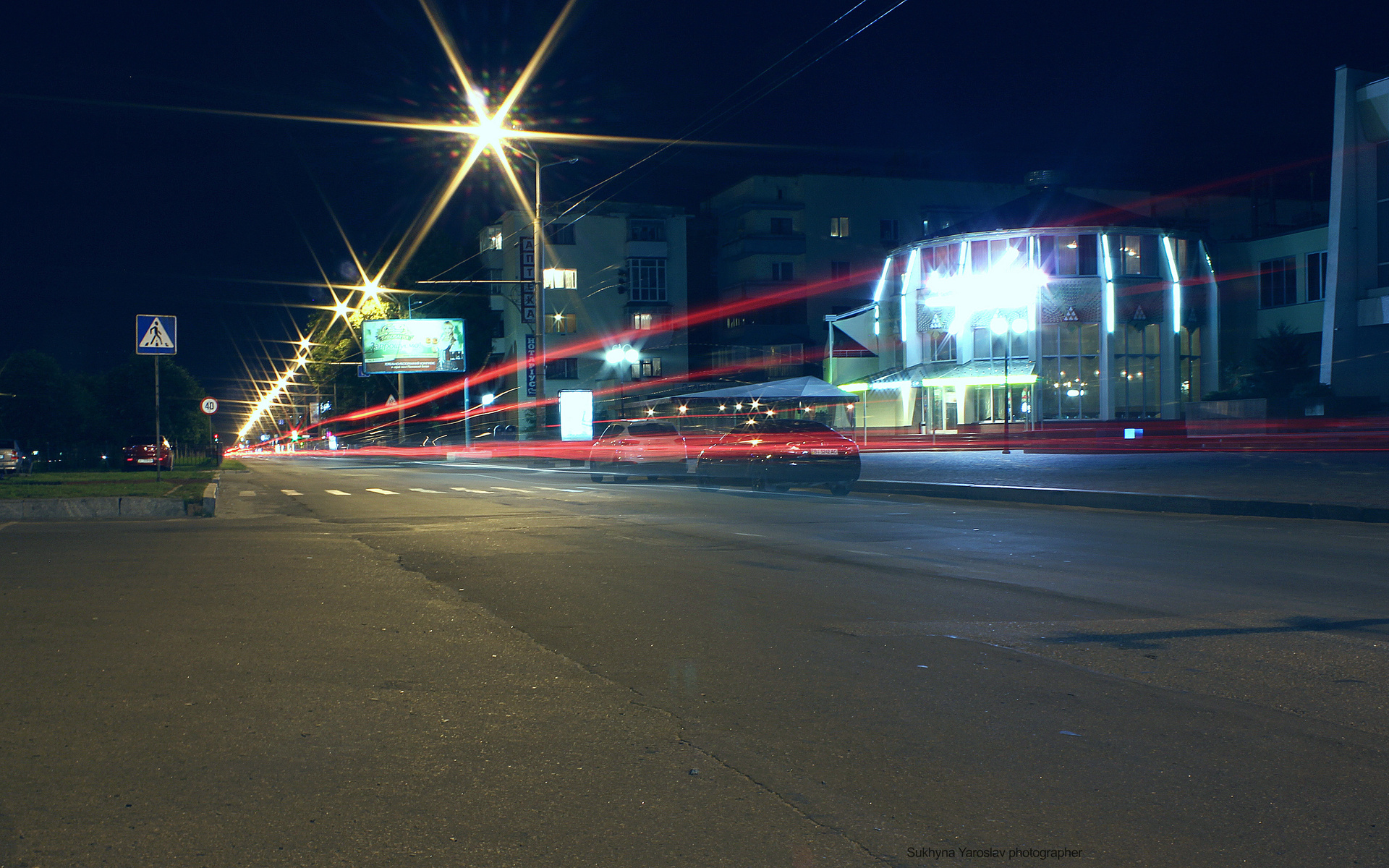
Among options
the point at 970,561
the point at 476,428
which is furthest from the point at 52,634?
the point at 476,428

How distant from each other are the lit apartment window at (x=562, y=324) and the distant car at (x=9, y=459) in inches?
1302

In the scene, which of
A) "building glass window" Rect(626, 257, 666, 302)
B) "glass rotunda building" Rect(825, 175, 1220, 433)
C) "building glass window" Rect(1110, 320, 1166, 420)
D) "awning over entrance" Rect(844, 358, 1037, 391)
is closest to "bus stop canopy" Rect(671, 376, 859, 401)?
"awning over entrance" Rect(844, 358, 1037, 391)

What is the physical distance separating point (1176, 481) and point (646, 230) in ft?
191

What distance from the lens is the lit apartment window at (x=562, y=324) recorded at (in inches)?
2965

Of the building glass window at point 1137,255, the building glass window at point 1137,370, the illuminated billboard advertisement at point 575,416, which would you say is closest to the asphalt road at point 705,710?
the illuminated billboard advertisement at point 575,416

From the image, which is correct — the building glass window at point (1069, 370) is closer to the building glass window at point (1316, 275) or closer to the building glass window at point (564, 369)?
the building glass window at point (1316, 275)

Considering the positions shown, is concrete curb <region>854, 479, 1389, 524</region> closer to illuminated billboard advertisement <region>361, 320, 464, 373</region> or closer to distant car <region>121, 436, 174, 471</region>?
distant car <region>121, 436, 174, 471</region>

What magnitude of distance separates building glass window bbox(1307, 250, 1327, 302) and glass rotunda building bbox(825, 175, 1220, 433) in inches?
167

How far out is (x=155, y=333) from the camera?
814 inches

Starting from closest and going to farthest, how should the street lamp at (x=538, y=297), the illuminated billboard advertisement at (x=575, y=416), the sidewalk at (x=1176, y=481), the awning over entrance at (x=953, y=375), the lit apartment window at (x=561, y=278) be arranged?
the sidewalk at (x=1176, y=481)
the street lamp at (x=538, y=297)
the illuminated billboard advertisement at (x=575, y=416)
the awning over entrance at (x=953, y=375)
the lit apartment window at (x=561, y=278)

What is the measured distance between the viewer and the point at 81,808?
401 cm

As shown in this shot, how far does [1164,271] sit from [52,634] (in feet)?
180

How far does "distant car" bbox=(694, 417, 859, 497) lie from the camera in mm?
21766

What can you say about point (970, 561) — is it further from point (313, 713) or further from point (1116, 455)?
point (1116, 455)
